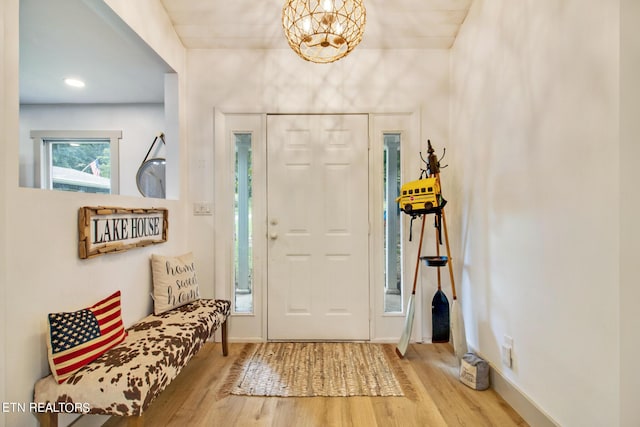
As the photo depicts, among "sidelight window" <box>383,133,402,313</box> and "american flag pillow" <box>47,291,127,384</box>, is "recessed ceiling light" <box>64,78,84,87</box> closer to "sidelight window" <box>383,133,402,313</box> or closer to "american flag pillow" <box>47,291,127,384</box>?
"american flag pillow" <box>47,291,127,384</box>

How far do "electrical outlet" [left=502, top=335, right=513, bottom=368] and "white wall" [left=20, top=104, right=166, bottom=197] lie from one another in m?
3.60

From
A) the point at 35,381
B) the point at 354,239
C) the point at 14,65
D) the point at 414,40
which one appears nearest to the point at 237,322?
the point at 354,239

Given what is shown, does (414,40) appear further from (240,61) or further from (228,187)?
(228,187)

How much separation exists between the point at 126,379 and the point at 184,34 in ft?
8.26

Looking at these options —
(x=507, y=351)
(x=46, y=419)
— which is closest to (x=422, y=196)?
(x=507, y=351)

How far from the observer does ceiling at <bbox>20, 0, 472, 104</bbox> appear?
2.09m

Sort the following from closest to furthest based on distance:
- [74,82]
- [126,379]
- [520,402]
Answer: [126,379], [520,402], [74,82]

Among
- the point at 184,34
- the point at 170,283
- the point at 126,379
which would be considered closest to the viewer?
the point at 126,379

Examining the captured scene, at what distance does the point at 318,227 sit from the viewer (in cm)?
272

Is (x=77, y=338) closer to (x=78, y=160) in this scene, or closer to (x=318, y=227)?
(x=318, y=227)

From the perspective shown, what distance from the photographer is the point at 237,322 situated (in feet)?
8.93

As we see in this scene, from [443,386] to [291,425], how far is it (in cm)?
102

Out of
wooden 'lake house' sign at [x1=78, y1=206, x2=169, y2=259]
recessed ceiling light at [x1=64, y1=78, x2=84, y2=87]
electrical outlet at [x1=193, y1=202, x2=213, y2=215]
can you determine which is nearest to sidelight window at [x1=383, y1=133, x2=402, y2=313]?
electrical outlet at [x1=193, y1=202, x2=213, y2=215]

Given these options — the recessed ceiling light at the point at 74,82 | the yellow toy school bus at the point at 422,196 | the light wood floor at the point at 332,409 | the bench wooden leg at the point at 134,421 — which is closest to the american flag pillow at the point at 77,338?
the bench wooden leg at the point at 134,421
